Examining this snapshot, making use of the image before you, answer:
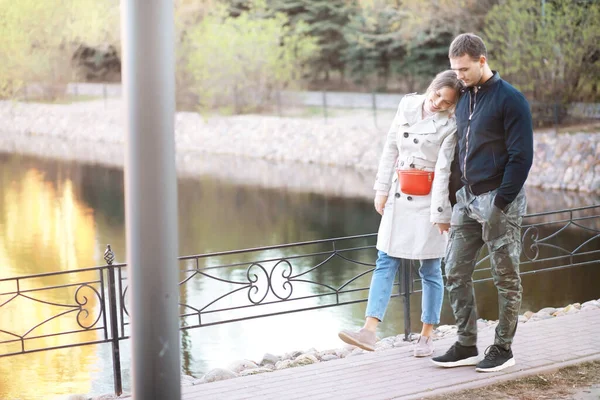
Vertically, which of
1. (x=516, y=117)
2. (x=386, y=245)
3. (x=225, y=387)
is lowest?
(x=225, y=387)

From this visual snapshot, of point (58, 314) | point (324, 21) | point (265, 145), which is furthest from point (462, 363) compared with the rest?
point (324, 21)

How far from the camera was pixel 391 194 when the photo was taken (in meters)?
4.96

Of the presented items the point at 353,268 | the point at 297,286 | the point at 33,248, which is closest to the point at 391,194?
the point at 297,286

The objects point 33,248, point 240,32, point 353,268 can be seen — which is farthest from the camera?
point 240,32

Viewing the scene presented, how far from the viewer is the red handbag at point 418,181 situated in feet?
15.9

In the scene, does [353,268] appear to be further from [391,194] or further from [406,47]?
[406,47]

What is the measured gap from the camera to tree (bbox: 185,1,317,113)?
94.5 ft

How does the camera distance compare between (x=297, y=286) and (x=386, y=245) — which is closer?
(x=386, y=245)

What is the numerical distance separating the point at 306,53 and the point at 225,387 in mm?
25394

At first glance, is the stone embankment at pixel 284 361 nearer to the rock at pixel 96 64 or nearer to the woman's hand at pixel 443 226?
the woman's hand at pixel 443 226

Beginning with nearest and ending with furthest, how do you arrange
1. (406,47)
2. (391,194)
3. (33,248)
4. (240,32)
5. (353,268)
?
(391,194)
(353,268)
(33,248)
(406,47)
(240,32)

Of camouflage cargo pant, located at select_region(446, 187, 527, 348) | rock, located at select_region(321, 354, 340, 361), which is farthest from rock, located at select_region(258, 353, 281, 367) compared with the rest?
camouflage cargo pant, located at select_region(446, 187, 527, 348)

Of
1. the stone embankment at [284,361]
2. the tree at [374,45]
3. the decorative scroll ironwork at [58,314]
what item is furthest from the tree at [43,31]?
the stone embankment at [284,361]

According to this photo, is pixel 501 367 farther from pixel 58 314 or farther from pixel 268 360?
pixel 58 314
